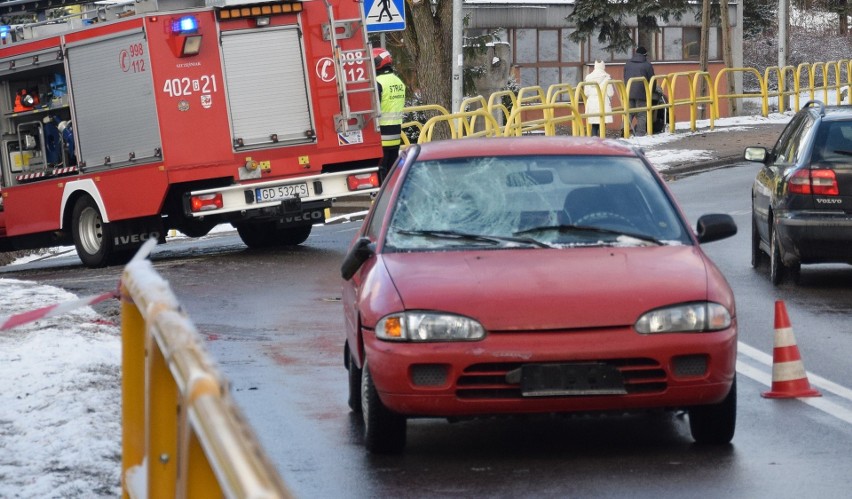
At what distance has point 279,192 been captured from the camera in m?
18.2

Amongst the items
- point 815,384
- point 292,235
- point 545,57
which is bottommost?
point 545,57

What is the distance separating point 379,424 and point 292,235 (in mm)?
13065

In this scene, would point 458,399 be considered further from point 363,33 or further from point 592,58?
point 592,58

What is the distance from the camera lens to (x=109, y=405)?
330 inches

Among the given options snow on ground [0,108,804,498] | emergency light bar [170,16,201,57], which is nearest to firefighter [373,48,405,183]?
emergency light bar [170,16,201,57]

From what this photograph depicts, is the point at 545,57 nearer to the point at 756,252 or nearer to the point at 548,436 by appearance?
the point at 756,252

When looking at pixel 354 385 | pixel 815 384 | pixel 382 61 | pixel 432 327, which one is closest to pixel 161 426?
pixel 432 327

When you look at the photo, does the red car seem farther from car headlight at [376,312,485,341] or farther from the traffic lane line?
the traffic lane line

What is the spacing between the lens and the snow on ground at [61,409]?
6.75 m

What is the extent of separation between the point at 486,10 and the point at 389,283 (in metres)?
46.9

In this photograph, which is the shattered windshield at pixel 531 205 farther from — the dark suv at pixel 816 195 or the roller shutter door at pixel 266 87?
the roller shutter door at pixel 266 87

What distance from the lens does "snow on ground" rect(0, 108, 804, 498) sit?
675 cm

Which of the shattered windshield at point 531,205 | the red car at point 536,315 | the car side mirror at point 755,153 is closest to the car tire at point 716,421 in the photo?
the red car at point 536,315

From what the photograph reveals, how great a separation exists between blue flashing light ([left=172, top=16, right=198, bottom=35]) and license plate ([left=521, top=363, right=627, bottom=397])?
37.2ft
